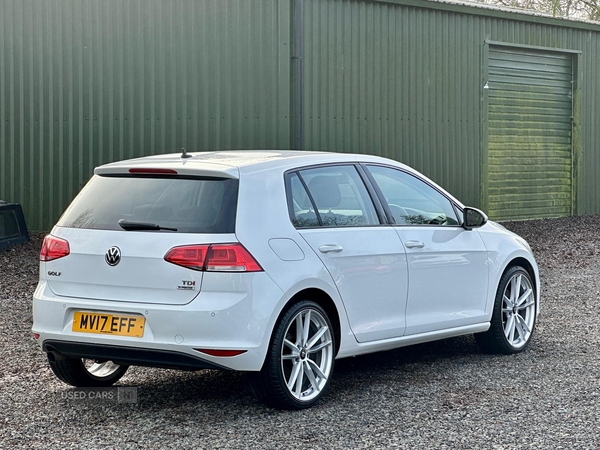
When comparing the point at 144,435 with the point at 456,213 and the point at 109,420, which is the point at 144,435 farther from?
the point at 456,213

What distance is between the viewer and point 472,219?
7.65 m

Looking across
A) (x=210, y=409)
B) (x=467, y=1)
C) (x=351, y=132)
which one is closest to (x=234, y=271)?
(x=210, y=409)

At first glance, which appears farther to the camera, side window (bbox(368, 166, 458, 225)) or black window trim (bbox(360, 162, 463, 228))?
side window (bbox(368, 166, 458, 225))

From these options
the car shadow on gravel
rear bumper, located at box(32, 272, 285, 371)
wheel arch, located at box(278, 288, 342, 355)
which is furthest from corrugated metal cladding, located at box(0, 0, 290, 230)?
rear bumper, located at box(32, 272, 285, 371)

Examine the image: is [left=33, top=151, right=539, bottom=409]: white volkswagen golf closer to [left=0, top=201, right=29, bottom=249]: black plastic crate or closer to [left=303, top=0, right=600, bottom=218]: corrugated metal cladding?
[left=0, top=201, right=29, bottom=249]: black plastic crate

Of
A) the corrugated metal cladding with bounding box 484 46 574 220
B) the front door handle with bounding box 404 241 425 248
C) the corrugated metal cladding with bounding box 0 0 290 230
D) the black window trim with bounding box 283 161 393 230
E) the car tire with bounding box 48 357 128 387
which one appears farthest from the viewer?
the corrugated metal cladding with bounding box 484 46 574 220

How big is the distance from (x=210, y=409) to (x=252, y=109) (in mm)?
12011

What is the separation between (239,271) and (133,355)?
0.78 metres

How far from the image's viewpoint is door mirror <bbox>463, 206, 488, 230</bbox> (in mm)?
7641

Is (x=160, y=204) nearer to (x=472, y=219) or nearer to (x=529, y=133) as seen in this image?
(x=472, y=219)

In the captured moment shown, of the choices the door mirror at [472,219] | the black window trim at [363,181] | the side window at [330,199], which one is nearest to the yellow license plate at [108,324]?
the side window at [330,199]

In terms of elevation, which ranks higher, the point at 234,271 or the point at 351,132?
the point at 351,132

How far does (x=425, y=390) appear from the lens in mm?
6703

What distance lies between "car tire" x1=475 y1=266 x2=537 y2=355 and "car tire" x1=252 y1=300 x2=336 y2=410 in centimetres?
197
